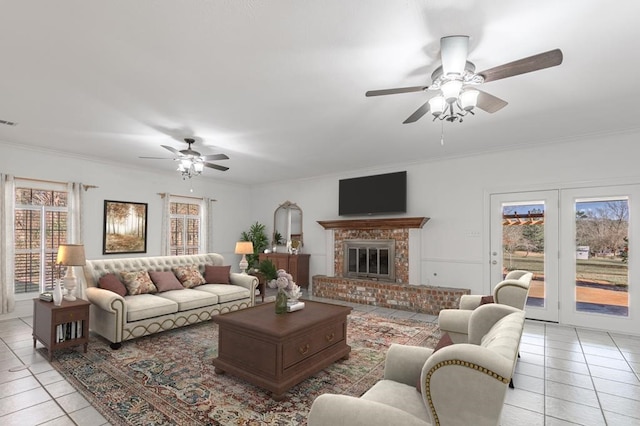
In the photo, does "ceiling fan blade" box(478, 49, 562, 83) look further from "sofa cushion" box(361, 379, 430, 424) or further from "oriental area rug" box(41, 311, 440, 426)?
"oriental area rug" box(41, 311, 440, 426)

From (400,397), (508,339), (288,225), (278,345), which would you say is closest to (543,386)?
(400,397)

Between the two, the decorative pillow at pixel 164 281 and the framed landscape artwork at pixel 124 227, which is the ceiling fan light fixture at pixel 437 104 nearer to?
the decorative pillow at pixel 164 281

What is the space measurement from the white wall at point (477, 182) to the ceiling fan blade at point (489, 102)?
3.06m

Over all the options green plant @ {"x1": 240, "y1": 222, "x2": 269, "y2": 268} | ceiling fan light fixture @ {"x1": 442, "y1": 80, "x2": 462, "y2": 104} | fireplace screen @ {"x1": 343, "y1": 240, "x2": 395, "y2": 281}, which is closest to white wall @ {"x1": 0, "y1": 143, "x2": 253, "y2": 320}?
green plant @ {"x1": 240, "y1": 222, "x2": 269, "y2": 268}

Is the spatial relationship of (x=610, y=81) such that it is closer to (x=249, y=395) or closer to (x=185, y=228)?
(x=249, y=395)

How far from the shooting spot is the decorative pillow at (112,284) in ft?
13.9

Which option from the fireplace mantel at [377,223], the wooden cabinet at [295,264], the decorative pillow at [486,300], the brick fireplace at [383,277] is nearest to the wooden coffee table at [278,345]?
the decorative pillow at [486,300]

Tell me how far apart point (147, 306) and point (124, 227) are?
10.5ft

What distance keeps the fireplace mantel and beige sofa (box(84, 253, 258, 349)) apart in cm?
231

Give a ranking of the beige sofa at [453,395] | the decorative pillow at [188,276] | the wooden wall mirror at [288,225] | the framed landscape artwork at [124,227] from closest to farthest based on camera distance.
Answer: the beige sofa at [453,395] < the decorative pillow at [188,276] < the framed landscape artwork at [124,227] < the wooden wall mirror at [288,225]

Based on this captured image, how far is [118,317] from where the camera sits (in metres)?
3.72

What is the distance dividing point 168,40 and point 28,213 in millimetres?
5029

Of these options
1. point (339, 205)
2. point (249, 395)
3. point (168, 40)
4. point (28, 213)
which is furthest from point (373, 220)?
point (28, 213)

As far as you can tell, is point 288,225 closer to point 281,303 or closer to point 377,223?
point 377,223
